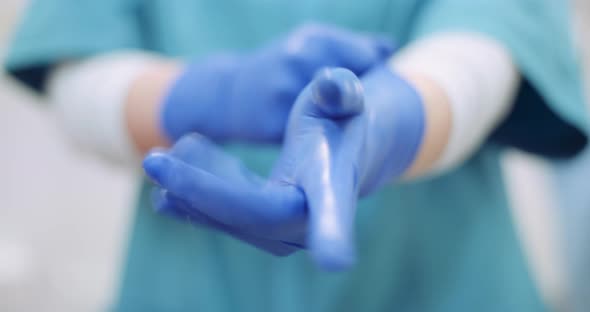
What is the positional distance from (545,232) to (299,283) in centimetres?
36

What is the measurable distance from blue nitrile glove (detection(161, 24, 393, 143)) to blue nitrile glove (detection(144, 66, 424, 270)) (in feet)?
0.20

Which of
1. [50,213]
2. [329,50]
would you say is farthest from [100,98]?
[50,213]

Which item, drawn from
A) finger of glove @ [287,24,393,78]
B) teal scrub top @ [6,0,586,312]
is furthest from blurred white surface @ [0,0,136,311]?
finger of glove @ [287,24,393,78]

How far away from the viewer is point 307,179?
6.6 inches

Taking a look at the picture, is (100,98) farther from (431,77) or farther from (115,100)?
(431,77)

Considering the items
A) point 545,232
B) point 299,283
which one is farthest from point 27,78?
point 545,232

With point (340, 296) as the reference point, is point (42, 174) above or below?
above

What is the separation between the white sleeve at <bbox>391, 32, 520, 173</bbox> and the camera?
28 centimetres

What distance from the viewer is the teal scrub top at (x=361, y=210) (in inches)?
12.9

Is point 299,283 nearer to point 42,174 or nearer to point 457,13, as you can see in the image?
point 457,13

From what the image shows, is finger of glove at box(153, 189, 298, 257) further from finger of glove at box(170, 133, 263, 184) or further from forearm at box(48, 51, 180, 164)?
forearm at box(48, 51, 180, 164)

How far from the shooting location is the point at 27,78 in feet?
1.17

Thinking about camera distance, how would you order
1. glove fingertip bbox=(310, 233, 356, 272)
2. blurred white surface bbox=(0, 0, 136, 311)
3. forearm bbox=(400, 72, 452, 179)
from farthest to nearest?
blurred white surface bbox=(0, 0, 136, 311), forearm bbox=(400, 72, 452, 179), glove fingertip bbox=(310, 233, 356, 272)

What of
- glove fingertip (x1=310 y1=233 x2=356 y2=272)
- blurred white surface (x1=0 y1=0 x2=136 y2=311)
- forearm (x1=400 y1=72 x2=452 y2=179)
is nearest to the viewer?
glove fingertip (x1=310 y1=233 x2=356 y2=272)
